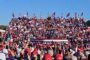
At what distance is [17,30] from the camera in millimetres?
52312

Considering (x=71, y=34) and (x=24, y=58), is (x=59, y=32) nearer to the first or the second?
(x=71, y=34)

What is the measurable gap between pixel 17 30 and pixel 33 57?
3623cm

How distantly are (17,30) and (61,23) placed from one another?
20.3 ft

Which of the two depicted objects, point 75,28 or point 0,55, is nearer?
point 0,55

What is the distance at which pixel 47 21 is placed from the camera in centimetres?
5553


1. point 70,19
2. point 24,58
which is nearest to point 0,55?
point 24,58

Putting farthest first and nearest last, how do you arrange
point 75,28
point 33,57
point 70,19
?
1. point 70,19
2. point 75,28
3. point 33,57

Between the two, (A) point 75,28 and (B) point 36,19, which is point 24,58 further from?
(B) point 36,19

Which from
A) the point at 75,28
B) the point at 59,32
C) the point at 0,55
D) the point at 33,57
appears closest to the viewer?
the point at 0,55

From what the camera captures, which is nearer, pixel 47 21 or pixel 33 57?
pixel 33 57

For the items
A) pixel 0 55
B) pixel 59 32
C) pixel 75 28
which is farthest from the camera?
pixel 75 28

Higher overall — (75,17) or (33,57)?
(75,17)

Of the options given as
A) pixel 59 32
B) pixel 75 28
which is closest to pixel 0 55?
pixel 59 32

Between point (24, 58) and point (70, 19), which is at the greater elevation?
point (70, 19)
